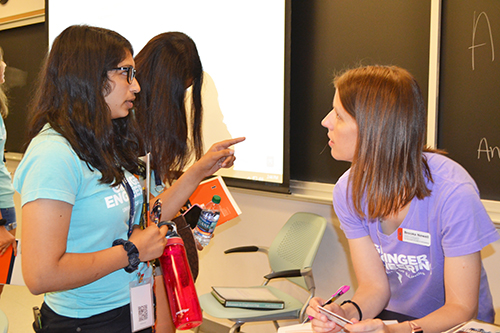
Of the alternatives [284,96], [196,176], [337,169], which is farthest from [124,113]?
[337,169]

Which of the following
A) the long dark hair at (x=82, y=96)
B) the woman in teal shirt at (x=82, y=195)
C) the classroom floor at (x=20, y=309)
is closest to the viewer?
the woman in teal shirt at (x=82, y=195)

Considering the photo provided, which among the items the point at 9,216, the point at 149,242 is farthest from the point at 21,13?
the point at 149,242

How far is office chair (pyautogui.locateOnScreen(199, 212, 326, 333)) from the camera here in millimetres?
2172

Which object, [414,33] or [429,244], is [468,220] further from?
[414,33]

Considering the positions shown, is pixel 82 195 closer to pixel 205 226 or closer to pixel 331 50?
pixel 205 226

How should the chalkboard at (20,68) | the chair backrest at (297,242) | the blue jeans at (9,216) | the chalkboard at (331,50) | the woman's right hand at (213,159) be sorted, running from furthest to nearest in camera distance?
the chalkboard at (20,68), the blue jeans at (9,216), the chair backrest at (297,242), the chalkboard at (331,50), the woman's right hand at (213,159)

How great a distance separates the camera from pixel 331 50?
2.44m

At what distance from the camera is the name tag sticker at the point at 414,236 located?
1.27 metres

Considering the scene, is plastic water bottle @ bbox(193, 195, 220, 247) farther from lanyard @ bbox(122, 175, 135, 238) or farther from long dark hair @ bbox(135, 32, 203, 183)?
lanyard @ bbox(122, 175, 135, 238)

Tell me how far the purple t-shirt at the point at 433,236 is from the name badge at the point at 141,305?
0.72 metres

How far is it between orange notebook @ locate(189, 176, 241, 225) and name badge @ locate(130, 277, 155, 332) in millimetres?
795

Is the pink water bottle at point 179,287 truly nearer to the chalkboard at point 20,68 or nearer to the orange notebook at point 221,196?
the orange notebook at point 221,196

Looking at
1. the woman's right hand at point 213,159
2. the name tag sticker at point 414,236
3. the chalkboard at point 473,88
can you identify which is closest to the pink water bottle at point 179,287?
the woman's right hand at point 213,159

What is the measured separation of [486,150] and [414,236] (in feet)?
3.24
